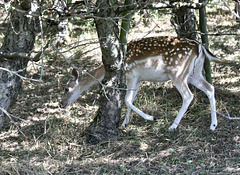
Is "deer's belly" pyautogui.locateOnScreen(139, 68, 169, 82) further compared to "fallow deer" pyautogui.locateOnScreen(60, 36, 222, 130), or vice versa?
"deer's belly" pyautogui.locateOnScreen(139, 68, 169, 82)

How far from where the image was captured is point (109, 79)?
14.9 ft

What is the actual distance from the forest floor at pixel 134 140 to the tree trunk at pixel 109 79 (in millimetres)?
179

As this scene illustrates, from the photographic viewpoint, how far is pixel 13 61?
439cm

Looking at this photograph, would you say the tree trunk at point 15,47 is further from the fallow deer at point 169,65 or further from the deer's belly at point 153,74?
the deer's belly at point 153,74

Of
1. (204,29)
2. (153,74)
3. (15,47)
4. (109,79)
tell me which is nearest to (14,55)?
(15,47)

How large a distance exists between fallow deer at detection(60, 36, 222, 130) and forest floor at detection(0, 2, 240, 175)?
0.99 feet

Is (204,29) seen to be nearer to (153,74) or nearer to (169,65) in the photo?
(169,65)

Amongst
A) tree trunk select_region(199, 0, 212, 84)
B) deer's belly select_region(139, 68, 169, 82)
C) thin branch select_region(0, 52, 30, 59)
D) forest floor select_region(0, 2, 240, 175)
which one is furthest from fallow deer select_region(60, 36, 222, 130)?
thin branch select_region(0, 52, 30, 59)

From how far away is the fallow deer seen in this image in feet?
16.5

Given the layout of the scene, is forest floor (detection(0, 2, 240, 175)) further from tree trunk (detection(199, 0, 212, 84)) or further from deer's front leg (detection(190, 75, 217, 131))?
Result: tree trunk (detection(199, 0, 212, 84))

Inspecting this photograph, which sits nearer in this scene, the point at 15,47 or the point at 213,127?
the point at 15,47

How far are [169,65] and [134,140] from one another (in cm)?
134

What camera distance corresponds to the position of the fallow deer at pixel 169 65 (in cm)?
504

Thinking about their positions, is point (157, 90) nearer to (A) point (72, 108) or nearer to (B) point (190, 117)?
(B) point (190, 117)
